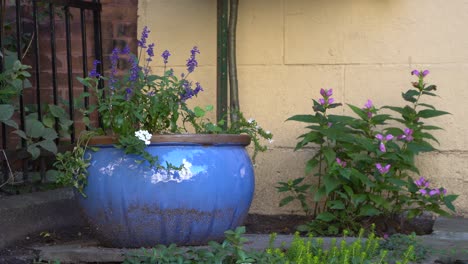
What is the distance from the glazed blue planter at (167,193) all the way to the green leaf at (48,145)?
0.58 meters

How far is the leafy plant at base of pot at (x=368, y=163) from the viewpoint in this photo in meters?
3.65

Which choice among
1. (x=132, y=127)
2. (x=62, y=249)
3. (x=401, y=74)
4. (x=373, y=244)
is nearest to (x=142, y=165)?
(x=132, y=127)

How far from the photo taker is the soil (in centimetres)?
339

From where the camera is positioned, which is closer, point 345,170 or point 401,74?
point 345,170

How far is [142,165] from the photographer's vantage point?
3080mm

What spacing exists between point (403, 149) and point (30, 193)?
1820mm

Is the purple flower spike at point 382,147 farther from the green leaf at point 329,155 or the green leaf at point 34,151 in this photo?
the green leaf at point 34,151

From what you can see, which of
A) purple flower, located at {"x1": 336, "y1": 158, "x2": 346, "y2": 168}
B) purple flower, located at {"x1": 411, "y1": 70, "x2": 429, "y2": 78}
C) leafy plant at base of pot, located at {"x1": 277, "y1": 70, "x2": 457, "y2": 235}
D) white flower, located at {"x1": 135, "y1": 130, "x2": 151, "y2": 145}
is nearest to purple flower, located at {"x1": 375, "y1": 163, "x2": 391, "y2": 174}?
leafy plant at base of pot, located at {"x1": 277, "y1": 70, "x2": 457, "y2": 235}

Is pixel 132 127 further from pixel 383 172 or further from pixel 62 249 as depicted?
pixel 383 172

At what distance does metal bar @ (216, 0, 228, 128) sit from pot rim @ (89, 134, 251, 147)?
35.4 inches

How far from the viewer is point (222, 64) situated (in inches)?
164

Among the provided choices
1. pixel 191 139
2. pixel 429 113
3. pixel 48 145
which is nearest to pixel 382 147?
pixel 429 113

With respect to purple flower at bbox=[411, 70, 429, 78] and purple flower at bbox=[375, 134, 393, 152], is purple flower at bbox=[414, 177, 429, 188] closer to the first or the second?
purple flower at bbox=[375, 134, 393, 152]

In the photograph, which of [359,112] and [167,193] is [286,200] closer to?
[359,112]
